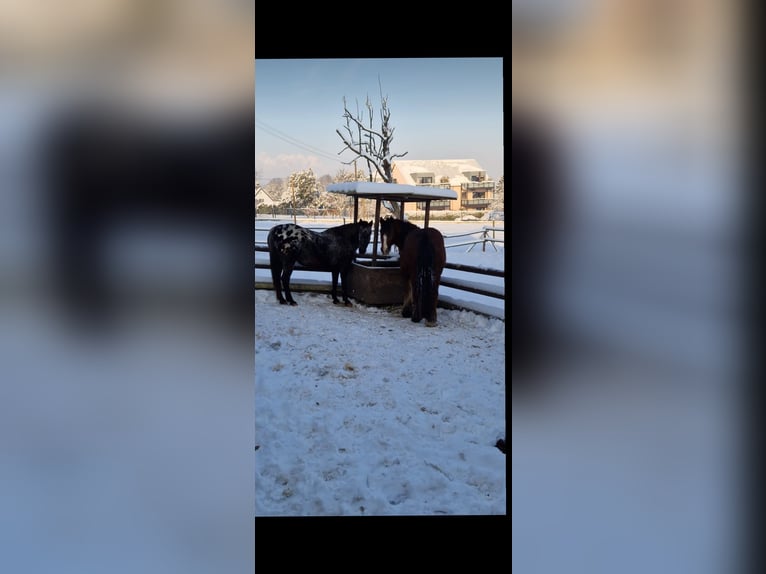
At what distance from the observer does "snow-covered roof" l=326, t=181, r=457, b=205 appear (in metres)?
3.96

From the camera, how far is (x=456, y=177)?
12.6 feet

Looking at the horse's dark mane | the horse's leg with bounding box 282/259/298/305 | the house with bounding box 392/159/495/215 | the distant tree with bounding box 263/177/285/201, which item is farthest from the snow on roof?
the horse's leg with bounding box 282/259/298/305

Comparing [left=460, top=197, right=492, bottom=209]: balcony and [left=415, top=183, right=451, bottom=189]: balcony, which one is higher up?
[left=415, top=183, right=451, bottom=189]: balcony

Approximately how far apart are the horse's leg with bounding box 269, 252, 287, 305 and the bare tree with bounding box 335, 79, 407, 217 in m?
1.06

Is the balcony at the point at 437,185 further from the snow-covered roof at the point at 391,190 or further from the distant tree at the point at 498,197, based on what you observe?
the distant tree at the point at 498,197
